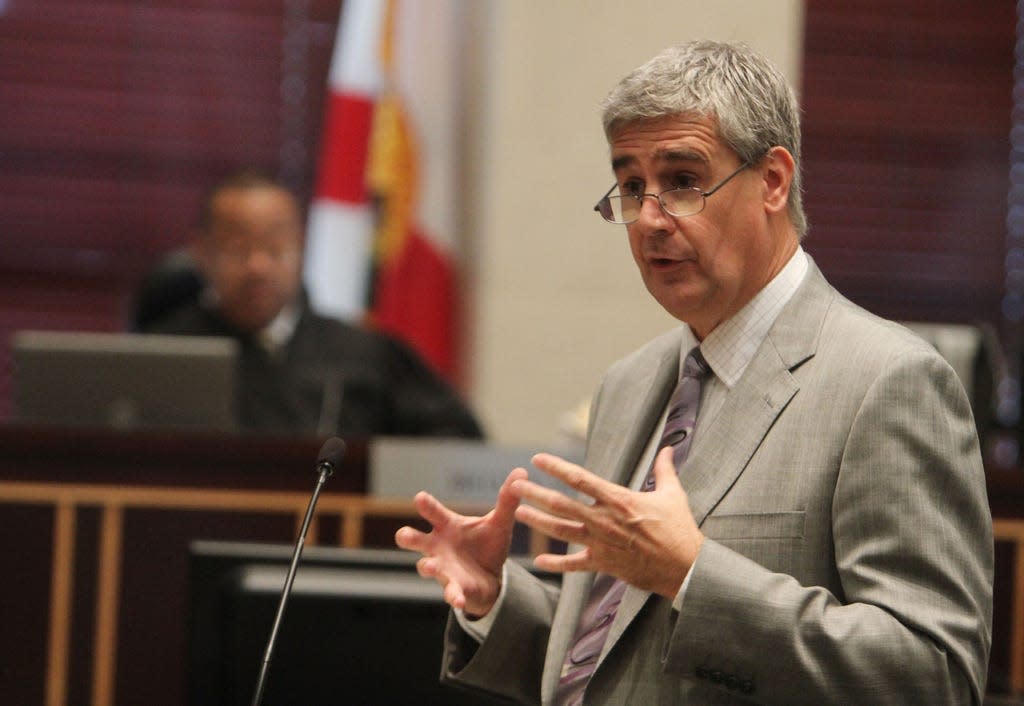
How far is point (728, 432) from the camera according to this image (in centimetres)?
188

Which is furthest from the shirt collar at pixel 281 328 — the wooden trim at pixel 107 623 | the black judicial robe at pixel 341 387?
the wooden trim at pixel 107 623

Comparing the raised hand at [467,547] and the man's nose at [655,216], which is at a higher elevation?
the man's nose at [655,216]

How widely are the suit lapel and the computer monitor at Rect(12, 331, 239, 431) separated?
2289mm

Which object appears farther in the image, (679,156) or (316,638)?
(316,638)

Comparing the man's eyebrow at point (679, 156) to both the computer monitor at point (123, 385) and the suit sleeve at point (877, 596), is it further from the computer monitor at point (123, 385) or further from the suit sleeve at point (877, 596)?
the computer monitor at point (123, 385)

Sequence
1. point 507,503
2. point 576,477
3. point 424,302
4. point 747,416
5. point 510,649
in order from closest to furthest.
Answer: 1. point 576,477
2. point 747,416
3. point 507,503
4. point 510,649
5. point 424,302

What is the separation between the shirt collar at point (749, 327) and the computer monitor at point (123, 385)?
2.23 m

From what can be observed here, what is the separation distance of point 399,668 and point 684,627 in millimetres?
658

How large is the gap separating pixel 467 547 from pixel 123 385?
220cm

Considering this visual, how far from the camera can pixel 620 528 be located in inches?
66.2

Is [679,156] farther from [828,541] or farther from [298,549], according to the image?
[298,549]

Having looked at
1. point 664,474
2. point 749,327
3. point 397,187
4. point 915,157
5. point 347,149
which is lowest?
point 664,474

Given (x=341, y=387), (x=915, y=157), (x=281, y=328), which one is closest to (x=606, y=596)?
(x=341, y=387)

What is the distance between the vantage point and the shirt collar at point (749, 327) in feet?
6.46
